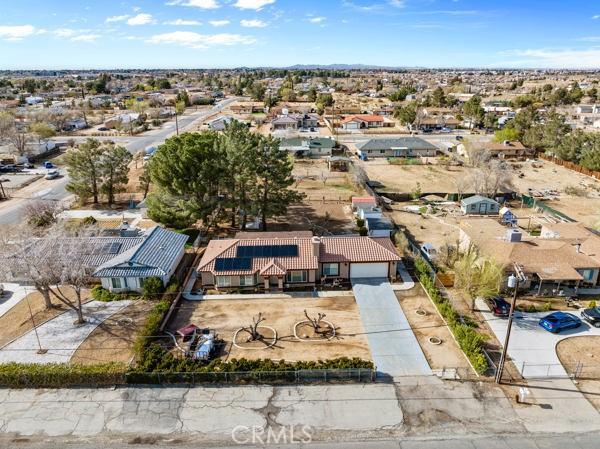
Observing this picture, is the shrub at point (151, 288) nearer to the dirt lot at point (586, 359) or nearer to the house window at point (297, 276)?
the house window at point (297, 276)

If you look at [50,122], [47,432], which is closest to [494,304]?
[47,432]

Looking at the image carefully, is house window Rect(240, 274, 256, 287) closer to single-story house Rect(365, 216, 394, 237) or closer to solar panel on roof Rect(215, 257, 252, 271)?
solar panel on roof Rect(215, 257, 252, 271)

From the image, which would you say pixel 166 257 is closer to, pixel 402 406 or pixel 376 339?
pixel 376 339

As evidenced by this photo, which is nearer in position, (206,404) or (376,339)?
(206,404)

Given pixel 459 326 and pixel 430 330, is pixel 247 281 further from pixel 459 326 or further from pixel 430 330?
pixel 459 326

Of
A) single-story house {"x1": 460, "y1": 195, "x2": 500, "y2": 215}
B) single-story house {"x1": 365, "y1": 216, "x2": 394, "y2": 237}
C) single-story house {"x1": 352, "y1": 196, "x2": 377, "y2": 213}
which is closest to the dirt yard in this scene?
single-story house {"x1": 365, "y1": 216, "x2": 394, "y2": 237}

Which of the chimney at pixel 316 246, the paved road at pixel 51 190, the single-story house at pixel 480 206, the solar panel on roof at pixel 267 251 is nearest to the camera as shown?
the chimney at pixel 316 246

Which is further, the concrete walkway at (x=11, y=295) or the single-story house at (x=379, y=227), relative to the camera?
the single-story house at (x=379, y=227)

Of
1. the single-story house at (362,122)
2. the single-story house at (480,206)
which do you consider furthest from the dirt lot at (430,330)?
the single-story house at (362,122)

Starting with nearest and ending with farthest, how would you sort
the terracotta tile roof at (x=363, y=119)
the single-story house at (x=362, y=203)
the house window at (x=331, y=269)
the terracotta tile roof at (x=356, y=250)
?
the terracotta tile roof at (x=356, y=250) < the house window at (x=331, y=269) < the single-story house at (x=362, y=203) < the terracotta tile roof at (x=363, y=119)
